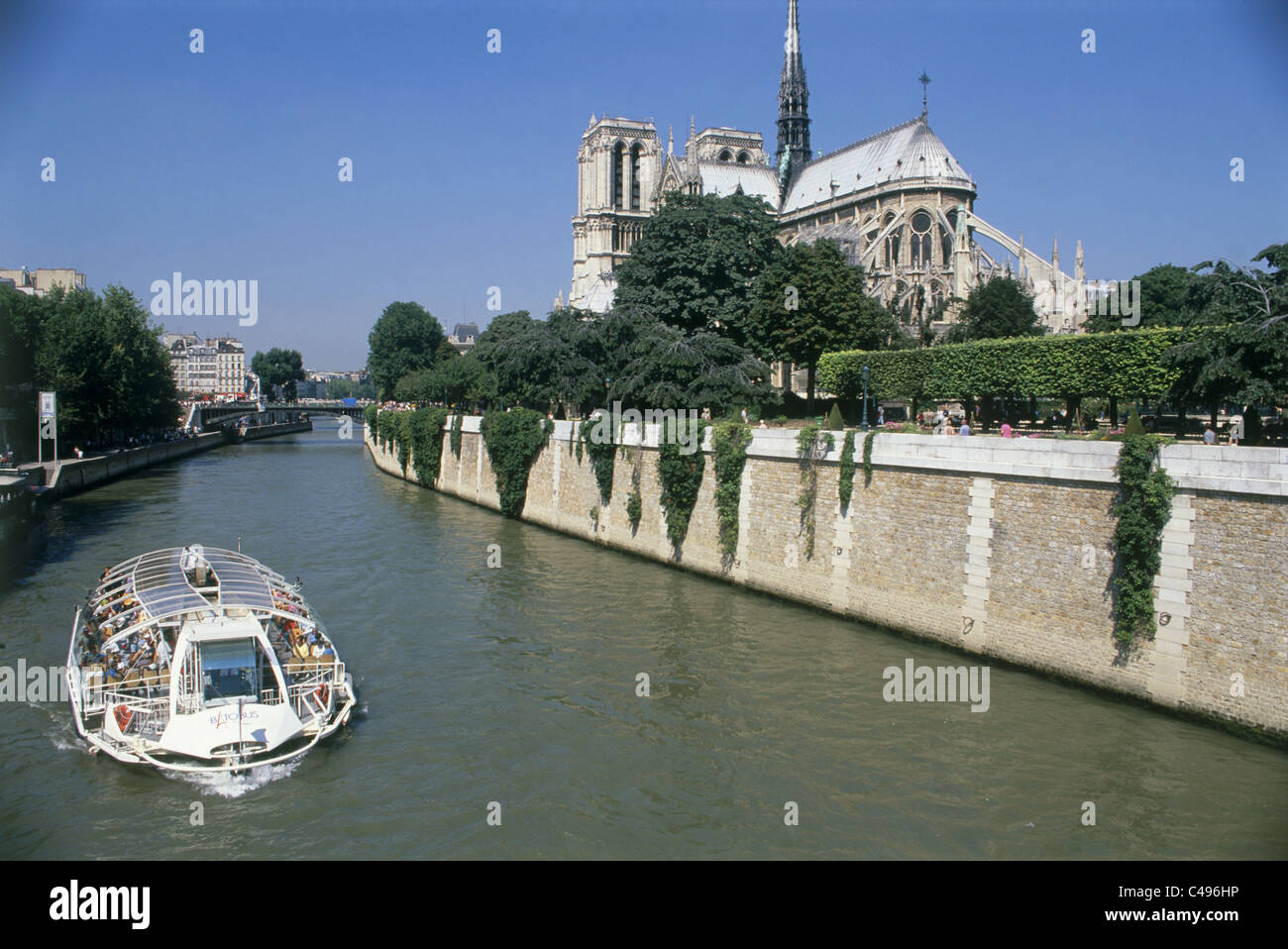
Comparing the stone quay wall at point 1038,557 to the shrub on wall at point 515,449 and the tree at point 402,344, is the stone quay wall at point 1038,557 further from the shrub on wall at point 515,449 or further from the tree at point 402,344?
the tree at point 402,344

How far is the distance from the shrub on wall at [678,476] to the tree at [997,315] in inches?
1029

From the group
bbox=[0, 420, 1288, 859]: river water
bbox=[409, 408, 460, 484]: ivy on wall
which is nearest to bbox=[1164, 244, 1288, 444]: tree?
bbox=[0, 420, 1288, 859]: river water

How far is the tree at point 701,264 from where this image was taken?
45.8m

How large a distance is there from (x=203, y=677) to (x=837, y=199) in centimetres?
7142

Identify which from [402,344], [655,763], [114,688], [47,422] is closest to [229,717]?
[114,688]

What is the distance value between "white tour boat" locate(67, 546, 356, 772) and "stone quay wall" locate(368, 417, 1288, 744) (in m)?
11.3

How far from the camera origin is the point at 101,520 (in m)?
37.9

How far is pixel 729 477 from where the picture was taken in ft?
87.4

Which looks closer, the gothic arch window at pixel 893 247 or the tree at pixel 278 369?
the gothic arch window at pixel 893 247

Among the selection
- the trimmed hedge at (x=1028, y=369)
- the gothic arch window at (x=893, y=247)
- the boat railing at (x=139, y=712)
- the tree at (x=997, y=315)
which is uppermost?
the gothic arch window at (x=893, y=247)

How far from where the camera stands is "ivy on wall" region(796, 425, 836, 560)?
23.4 metres

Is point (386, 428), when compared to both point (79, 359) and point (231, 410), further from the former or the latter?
point (231, 410)

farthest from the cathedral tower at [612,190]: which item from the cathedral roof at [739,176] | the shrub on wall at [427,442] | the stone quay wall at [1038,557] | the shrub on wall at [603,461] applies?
the stone quay wall at [1038,557]

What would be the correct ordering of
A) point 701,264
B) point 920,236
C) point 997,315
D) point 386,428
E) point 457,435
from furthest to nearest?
1. point 920,236
2. point 386,428
3. point 997,315
4. point 457,435
5. point 701,264
